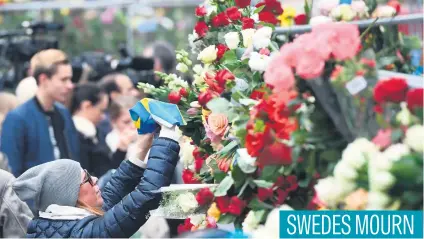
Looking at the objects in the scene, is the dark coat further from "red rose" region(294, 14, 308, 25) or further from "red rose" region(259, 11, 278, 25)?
"red rose" region(294, 14, 308, 25)

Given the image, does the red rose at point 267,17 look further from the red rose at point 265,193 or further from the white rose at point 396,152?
the white rose at point 396,152

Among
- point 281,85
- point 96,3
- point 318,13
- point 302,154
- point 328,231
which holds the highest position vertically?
point 96,3

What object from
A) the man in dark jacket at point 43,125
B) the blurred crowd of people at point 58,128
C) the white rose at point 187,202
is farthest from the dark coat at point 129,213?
the man in dark jacket at point 43,125

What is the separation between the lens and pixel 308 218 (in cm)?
327

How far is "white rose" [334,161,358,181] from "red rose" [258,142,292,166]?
0.76ft

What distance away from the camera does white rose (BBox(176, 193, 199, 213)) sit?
161 inches

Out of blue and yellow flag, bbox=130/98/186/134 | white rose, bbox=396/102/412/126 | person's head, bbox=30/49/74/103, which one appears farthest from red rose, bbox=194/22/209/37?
person's head, bbox=30/49/74/103

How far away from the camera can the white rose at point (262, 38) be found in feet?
14.0

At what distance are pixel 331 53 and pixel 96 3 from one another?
317 inches

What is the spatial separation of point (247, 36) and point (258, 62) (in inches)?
21.1

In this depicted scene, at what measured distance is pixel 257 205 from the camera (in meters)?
3.63

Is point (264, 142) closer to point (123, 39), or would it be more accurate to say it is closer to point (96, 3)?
point (96, 3)

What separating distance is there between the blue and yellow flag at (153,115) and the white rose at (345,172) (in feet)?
4.19

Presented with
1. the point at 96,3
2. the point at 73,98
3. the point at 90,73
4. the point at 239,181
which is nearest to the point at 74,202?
the point at 239,181
